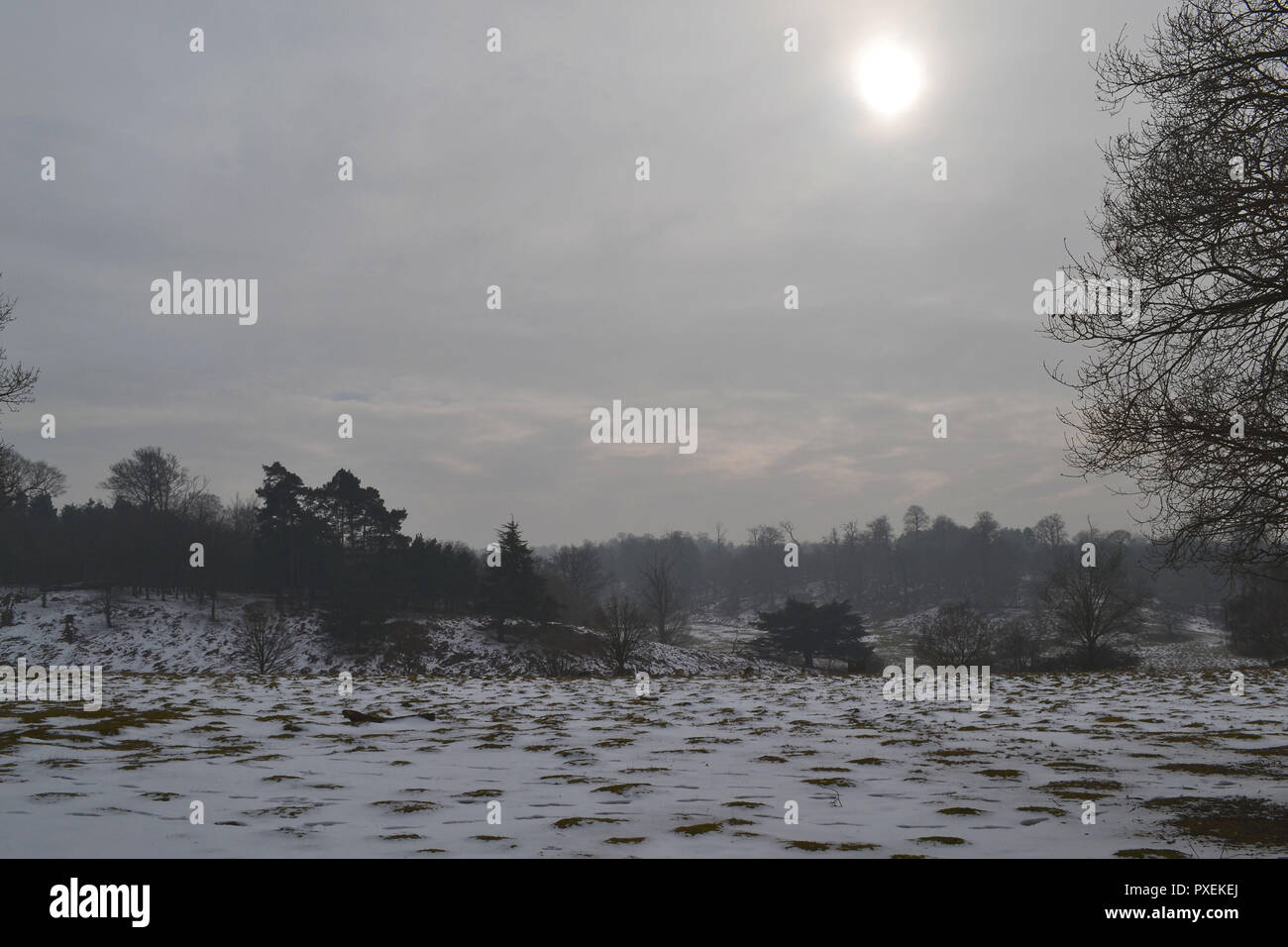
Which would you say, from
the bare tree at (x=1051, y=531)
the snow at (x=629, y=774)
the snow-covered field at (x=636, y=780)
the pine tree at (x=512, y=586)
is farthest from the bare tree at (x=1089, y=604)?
the bare tree at (x=1051, y=531)

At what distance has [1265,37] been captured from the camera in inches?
271

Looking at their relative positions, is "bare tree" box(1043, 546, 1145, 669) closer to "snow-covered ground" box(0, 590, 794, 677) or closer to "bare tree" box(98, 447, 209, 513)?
"snow-covered ground" box(0, 590, 794, 677)

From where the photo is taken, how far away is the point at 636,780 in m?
6.25

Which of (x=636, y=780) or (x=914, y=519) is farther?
(x=914, y=519)

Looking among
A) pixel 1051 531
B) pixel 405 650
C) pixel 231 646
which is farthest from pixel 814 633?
pixel 1051 531

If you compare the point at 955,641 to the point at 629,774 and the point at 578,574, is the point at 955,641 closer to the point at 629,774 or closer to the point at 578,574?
the point at 629,774

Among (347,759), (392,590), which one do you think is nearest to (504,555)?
(392,590)

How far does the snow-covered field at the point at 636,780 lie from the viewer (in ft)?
14.6

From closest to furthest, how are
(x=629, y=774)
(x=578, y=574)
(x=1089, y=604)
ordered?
1. (x=629, y=774)
2. (x=1089, y=604)
3. (x=578, y=574)

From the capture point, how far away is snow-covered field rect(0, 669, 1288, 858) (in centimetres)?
445

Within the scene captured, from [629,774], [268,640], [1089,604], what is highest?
[629,774]

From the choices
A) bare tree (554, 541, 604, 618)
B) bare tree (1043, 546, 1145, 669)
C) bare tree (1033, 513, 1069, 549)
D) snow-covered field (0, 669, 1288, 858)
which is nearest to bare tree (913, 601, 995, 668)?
bare tree (1043, 546, 1145, 669)

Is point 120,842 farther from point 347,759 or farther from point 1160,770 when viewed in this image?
point 1160,770
